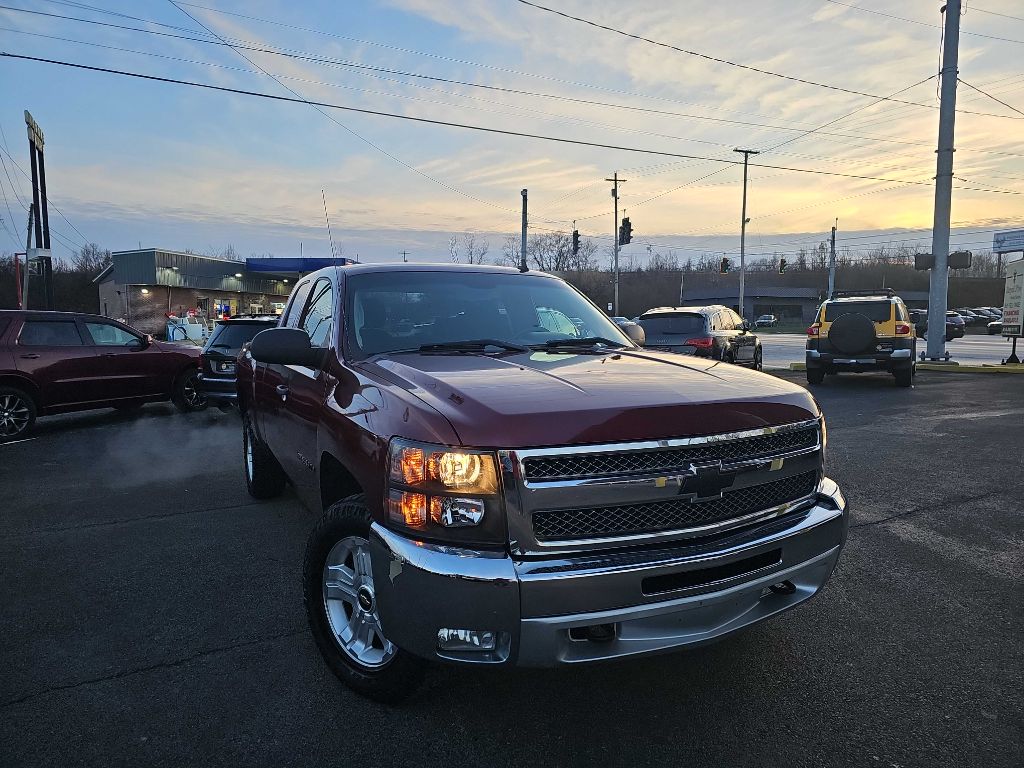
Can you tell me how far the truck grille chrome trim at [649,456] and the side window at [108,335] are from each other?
1028 cm

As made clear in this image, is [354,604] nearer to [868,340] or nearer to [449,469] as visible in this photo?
[449,469]

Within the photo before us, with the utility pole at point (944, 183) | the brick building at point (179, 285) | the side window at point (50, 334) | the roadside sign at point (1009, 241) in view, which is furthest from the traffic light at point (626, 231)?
the roadside sign at point (1009, 241)

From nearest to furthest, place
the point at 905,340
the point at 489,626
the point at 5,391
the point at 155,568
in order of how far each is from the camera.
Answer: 1. the point at 489,626
2. the point at 155,568
3. the point at 5,391
4. the point at 905,340

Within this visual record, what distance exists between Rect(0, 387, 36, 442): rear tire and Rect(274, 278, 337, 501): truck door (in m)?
6.94

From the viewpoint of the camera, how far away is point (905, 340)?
1312cm

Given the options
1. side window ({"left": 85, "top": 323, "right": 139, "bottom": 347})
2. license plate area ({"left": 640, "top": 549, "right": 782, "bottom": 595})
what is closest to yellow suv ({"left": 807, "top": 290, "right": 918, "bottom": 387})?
license plate area ({"left": 640, "top": 549, "right": 782, "bottom": 595})

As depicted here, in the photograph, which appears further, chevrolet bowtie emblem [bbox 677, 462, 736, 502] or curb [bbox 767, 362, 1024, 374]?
curb [bbox 767, 362, 1024, 374]

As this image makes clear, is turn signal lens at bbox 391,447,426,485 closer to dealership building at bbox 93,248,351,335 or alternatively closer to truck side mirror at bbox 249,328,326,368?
truck side mirror at bbox 249,328,326,368

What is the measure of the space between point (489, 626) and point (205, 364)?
9.70 m

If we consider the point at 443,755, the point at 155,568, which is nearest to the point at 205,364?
the point at 155,568

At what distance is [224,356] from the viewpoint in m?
10.4

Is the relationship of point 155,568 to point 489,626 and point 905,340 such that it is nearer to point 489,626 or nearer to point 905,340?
point 489,626

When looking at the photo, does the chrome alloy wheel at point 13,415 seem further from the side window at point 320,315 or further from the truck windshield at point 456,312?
the truck windshield at point 456,312

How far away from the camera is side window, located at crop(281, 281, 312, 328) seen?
467cm
